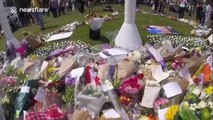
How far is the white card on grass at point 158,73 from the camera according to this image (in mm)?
4809

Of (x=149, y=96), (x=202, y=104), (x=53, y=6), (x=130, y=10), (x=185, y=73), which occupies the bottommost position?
(x=53, y=6)

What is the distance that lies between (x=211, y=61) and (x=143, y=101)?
98 centimetres

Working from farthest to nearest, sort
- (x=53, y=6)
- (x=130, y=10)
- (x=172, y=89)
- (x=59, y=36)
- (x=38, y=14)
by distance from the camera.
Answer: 1. (x=53, y=6)
2. (x=38, y=14)
3. (x=59, y=36)
4. (x=130, y=10)
5. (x=172, y=89)

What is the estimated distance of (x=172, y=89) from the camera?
4.52m

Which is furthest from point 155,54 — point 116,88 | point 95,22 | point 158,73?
point 95,22

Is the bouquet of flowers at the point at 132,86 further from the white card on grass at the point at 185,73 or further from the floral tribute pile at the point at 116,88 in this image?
the white card on grass at the point at 185,73

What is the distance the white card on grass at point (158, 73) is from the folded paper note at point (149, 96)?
7.4 inches

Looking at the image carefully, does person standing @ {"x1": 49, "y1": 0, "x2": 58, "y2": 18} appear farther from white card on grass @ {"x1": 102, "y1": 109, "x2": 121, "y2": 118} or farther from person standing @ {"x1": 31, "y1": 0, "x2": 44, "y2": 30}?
white card on grass @ {"x1": 102, "y1": 109, "x2": 121, "y2": 118}

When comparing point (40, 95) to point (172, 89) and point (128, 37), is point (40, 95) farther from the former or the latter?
point (128, 37)

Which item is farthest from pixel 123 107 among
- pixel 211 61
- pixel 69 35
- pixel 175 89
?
pixel 69 35

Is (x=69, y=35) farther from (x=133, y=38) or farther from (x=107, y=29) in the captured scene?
(x=133, y=38)

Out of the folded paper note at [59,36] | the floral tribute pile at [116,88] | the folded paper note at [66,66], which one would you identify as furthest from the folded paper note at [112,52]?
the folded paper note at [59,36]

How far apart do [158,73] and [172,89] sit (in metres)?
0.46

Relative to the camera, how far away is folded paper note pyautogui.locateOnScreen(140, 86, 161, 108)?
15.1 ft
